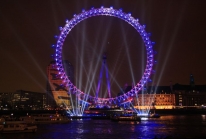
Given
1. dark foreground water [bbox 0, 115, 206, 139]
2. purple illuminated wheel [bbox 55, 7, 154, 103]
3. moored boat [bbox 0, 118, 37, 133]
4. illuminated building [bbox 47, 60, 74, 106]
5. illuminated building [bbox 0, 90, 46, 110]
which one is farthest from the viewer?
illuminated building [bbox 0, 90, 46, 110]

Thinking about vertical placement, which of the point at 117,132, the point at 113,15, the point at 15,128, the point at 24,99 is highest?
the point at 113,15

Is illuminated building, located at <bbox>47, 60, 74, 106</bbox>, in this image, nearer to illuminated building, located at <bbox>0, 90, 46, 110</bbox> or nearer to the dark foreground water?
illuminated building, located at <bbox>0, 90, 46, 110</bbox>

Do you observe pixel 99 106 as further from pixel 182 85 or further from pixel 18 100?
pixel 18 100

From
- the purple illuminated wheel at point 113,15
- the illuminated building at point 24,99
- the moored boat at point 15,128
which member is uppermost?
the purple illuminated wheel at point 113,15

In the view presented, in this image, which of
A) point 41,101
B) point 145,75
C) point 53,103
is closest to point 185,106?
point 53,103

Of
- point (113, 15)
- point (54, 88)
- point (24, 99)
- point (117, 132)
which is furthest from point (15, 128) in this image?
point (24, 99)

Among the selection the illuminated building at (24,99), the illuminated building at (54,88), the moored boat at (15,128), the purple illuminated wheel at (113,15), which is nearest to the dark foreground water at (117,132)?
the moored boat at (15,128)

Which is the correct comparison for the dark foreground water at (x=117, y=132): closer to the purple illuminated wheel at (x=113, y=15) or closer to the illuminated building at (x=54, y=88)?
the purple illuminated wheel at (x=113, y=15)

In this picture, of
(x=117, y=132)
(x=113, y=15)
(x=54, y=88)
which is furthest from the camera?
(x=54, y=88)

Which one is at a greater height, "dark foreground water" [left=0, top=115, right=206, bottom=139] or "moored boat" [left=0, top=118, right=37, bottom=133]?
"moored boat" [left=0, top=118, right=37, bottom=133]

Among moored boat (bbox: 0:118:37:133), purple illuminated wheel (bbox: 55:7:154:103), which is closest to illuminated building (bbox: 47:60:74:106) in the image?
purple illuminated wheel (bbox: 55:7:154:103)

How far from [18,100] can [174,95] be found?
63.3 metres

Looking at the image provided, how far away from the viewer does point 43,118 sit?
49688 millimetres

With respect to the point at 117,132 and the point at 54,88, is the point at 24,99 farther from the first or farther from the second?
the point at 117,132
